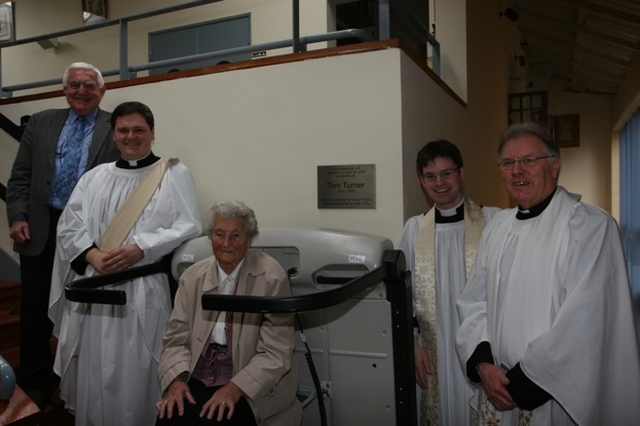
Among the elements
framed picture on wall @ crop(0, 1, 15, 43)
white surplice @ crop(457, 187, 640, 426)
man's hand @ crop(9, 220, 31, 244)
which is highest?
framed picture on wall @ crop(0, 1, 15, 43)

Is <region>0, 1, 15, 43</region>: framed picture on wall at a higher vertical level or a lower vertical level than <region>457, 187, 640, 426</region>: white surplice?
higher

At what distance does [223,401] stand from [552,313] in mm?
1124

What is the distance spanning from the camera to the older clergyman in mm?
1540

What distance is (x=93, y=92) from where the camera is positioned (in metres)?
2.69

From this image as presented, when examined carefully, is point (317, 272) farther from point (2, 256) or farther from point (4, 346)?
point (2, 256)

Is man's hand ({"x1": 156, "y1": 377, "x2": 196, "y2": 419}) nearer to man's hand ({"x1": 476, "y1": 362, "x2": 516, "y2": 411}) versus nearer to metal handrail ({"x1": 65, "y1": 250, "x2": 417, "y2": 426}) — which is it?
metal handrail ({"x1": 65, "y1": 250, "x2": 417, "y2": 426})

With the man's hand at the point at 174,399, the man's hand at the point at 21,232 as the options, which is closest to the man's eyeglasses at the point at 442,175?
the man's hand at the point at 174,399

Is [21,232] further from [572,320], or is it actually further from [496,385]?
[572,320]

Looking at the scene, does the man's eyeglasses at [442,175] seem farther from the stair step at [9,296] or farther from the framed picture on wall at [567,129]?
the framed picture on wall at [567,129]

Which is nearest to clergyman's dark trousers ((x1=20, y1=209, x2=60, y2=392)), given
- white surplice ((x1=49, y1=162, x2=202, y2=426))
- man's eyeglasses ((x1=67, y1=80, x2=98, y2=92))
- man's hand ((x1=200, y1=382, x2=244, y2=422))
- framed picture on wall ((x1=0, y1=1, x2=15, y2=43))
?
white surplice ((x1=49, y1=162, x2=202, y2=426))

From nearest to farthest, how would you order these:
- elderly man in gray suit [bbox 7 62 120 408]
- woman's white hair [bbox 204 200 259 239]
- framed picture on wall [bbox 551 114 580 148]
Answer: woman's white hair [bbox 204 200 259 239], elderly man in gray suit [bbox 7 62 120 408], framed picture on wall [bbox 551 114 580 148]

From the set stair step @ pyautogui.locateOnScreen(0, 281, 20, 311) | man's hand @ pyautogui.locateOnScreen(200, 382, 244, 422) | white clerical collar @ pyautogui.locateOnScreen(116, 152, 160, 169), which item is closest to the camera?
man's hand @ pyautogui.locateOnScreen(200, 382, 244, 422)

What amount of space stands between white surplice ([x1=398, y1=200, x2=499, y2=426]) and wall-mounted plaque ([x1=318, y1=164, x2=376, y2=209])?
1.25 ft

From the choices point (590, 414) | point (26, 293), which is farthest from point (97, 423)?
point (590, 414)
